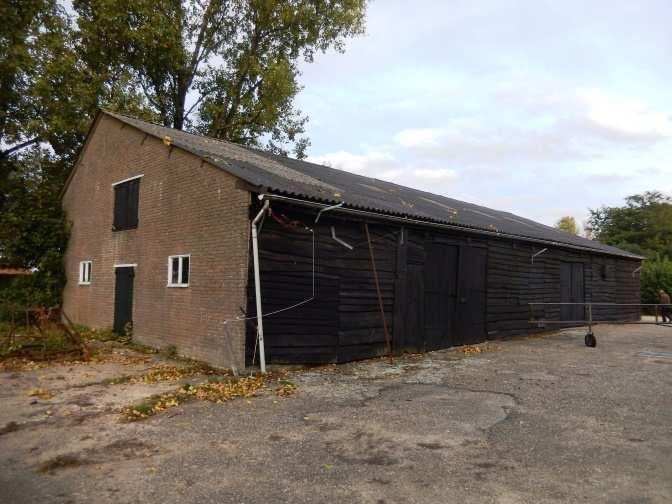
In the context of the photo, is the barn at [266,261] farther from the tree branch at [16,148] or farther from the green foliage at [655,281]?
the green foliage at [655,281]

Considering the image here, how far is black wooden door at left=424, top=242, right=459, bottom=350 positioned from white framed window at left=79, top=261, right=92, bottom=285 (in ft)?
34.3

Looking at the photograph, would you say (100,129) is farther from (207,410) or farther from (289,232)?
(207,410)

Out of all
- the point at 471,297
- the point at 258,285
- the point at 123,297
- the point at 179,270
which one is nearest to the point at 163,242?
the point at 179,270

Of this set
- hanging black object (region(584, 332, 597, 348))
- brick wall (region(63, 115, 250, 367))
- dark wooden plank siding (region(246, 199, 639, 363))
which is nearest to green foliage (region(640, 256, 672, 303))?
dark wooden plank siding (region(246, 199, 639, 363))

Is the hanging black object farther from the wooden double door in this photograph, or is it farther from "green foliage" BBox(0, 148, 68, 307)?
"green foliage" BBox(0, 148, 68, 307)

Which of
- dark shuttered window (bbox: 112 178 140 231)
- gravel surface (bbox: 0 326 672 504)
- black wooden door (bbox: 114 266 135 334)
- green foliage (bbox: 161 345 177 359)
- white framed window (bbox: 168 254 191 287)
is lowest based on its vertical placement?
gravel surface (bbox: 0 326 672 504)

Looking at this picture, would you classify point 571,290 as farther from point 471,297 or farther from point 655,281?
point 655,281

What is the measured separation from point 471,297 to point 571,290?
7.51 m

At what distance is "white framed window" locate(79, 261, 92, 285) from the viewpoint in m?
15.7

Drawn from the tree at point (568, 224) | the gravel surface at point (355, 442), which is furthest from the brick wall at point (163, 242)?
the tree at point (568, 224)

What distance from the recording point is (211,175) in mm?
10508

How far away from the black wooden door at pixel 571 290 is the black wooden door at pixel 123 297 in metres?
14.9

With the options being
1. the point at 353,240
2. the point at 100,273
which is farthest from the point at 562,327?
the point at 100,273

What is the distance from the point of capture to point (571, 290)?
1933 centimetres
